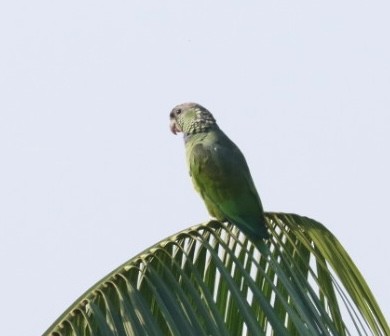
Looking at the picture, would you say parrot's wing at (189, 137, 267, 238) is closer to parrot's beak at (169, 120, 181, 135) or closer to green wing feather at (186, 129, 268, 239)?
green wing feather at (186, 129, 268, 239)

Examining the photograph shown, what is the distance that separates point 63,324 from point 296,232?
4.26ft

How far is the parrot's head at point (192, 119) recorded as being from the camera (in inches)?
288

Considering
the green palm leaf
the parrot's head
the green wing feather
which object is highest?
the parrot's head

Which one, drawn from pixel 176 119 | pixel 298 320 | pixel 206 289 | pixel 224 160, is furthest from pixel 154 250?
pixel 176 119

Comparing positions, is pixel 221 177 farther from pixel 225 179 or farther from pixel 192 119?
pixel 192 119

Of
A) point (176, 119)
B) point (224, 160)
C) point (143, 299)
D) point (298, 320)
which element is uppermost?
point (176, 119)

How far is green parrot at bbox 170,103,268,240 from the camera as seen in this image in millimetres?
6270

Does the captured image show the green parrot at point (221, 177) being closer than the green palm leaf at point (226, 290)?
No

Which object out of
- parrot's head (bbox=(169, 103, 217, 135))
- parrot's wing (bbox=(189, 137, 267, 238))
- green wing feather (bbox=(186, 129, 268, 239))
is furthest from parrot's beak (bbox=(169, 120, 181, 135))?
Answer: parrot's wing (bbox=(189, 137, 267, 238))

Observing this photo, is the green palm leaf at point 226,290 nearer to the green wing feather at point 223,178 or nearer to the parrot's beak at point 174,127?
the green wing feather at point 223,178

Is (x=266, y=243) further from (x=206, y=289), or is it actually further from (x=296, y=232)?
(x=206, y=289)

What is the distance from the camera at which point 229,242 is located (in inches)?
217

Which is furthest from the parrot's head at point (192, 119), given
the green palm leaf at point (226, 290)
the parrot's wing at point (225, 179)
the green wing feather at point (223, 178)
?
the green palm leaf at point (226, 290)

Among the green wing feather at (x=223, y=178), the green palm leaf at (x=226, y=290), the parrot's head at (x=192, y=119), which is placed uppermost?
the parrot's head at (x=192, y=119)
